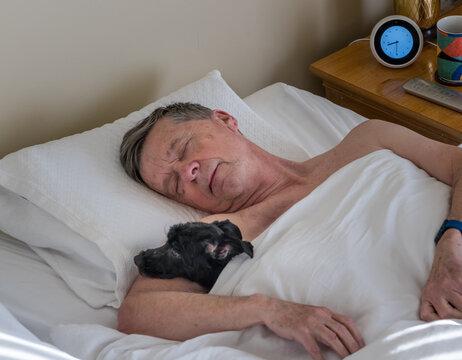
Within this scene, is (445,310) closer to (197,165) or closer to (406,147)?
(406,147)

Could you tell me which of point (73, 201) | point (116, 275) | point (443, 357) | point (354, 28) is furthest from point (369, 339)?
point (354, 28)

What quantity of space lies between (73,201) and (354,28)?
1347 mm

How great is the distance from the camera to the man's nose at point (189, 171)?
1.34 m

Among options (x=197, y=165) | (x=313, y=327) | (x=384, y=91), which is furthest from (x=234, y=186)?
(x=384, y=91)

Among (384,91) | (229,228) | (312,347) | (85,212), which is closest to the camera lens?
A: (312,347)

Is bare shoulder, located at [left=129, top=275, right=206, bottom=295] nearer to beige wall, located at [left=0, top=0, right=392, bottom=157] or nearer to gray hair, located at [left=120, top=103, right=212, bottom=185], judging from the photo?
gray hair, located at [left=120, top=103, right=212, bottom=185]

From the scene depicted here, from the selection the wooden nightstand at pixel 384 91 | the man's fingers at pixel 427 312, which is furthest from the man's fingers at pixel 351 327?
the wooden nightstand at pixel 384 91

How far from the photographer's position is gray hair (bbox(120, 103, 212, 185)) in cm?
141

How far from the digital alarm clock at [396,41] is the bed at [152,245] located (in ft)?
1.69

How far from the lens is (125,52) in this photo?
1638 millimetres

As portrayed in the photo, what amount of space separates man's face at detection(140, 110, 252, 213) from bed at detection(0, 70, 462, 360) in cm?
5

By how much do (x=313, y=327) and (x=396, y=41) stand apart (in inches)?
45.8

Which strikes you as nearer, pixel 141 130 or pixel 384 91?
pixel 141 130

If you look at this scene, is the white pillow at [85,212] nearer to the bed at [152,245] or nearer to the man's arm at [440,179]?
the bed at [152,245]
